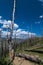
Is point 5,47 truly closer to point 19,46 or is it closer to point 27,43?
point 19,46

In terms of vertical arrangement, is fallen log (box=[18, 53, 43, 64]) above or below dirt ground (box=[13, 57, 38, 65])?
above

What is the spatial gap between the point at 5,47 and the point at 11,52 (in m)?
4.64

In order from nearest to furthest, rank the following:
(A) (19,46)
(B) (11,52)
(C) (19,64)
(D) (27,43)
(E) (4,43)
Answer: (B) (11,52)
(C) (19,64)
(E) (4,43)
(A) (19,46)
(D) (27,43)

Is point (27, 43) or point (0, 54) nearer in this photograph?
point (0, 54)

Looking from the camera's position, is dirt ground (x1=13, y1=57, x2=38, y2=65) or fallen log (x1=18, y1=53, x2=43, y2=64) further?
dirt ground (x1=13, y1=57, x2=38, y2=65)

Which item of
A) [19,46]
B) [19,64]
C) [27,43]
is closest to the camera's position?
[19,64]

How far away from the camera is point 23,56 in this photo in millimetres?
12195

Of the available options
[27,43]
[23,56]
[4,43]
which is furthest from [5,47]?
[27,43]

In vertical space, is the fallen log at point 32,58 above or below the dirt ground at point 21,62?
above

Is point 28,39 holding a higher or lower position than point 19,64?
higher

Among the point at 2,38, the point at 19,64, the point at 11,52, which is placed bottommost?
Result: the point at 19,64

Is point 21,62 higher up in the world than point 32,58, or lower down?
lower down

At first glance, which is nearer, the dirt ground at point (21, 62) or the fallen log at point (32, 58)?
the fallen log at point (32, 58)

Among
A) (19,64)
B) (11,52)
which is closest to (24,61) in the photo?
(19,64)
